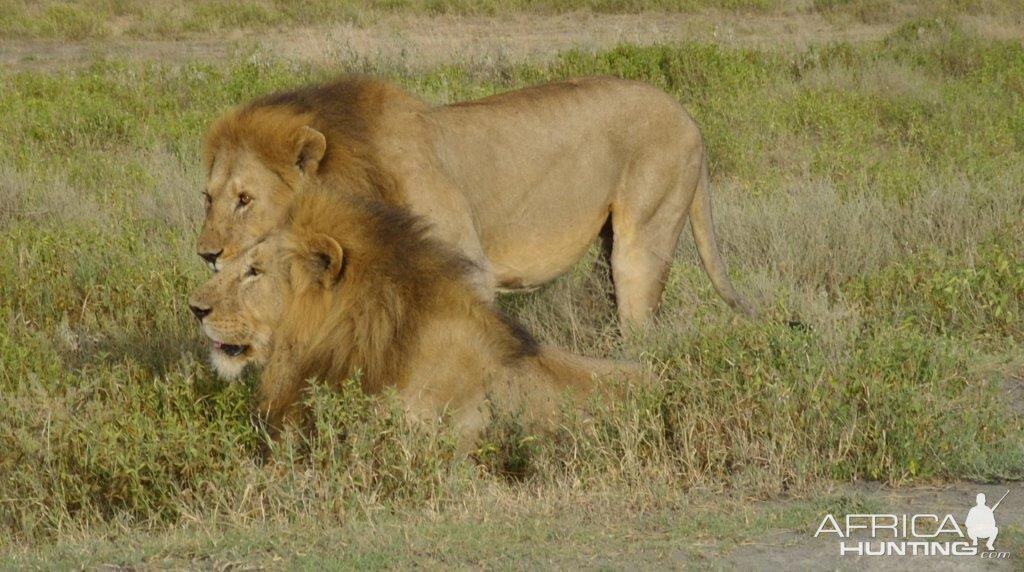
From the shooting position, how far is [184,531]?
14.9ft

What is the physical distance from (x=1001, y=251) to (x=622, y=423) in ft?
12.2

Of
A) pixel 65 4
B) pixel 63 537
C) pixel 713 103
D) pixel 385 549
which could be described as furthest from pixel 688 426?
pixel 65 4

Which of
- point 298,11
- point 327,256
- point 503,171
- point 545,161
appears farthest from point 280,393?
point 298,11

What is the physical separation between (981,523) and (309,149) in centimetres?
308

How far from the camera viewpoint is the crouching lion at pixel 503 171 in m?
6.01

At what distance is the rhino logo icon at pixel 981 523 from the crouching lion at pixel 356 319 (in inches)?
60.5

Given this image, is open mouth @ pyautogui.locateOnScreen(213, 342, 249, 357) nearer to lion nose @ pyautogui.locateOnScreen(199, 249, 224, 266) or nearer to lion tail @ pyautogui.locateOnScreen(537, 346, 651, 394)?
lion nose @ pyautogui.locateOnScreen(199, 249, 224, 266)

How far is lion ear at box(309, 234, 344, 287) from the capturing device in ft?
16.7

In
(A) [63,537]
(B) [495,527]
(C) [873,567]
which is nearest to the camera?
(C) [873,567]

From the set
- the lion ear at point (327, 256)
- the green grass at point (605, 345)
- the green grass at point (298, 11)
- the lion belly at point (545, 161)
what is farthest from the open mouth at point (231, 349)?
the green grass at point (298, 11)

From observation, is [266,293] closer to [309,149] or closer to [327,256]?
[327,256]

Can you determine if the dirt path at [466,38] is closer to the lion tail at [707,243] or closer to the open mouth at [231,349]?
the lion tail at [707,243]

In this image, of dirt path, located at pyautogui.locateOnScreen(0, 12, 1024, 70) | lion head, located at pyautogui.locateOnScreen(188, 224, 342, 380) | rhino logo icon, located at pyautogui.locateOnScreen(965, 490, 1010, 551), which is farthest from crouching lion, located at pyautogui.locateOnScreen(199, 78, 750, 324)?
dirt path, located at pyautogui.locateOnScreen(0, 12, 1024, 70)

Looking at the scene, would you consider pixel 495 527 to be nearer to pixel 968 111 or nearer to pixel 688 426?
pixel 688 426
